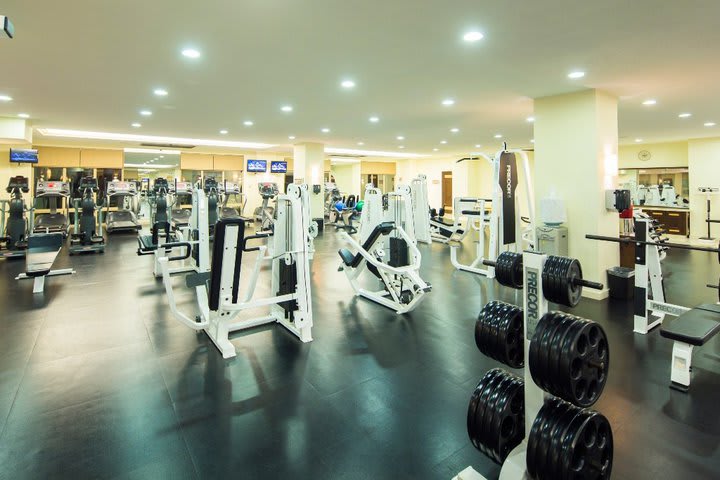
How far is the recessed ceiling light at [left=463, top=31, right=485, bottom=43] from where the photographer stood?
318cm

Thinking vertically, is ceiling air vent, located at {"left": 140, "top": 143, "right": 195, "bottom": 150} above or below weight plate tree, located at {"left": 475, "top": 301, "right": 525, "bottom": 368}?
above

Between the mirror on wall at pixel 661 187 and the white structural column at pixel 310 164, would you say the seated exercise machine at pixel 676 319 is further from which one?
the mirror on wall at pixel 661 187

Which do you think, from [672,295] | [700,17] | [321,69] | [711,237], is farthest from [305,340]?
[711,237]

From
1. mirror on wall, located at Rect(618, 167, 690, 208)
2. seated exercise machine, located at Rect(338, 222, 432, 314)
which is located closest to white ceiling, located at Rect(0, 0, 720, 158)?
seated exercise machine, located at Rect(338, 222, 432, 314)

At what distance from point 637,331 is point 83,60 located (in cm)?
624

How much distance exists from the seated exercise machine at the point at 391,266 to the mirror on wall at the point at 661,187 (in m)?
9.13

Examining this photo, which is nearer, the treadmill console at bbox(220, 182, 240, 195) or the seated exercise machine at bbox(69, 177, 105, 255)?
the seated exercise machine at bbox(69, 177, 105, 255)

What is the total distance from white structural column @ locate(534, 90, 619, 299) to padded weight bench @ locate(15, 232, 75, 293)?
6884 millimetres

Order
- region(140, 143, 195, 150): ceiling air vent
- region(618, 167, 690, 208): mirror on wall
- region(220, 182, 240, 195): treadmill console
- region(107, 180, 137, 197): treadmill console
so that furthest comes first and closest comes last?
1. region(140, 143, 195, 150): ceiling air vent
2. region(220, 182, 240, 195): treadmill console
3. region(618, 167, 690, 208): mirror on wall
4. region(107, 180, 137, 197): treadmill console

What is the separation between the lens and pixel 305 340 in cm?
347

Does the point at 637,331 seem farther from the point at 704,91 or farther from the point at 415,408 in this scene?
the point at 704,91

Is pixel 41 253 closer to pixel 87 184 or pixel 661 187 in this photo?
pixel 87 184

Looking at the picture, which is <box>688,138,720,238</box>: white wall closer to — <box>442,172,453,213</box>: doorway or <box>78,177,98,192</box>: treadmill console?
<box>442,172,453,213</box>: doorway

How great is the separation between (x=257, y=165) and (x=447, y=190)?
843cm
